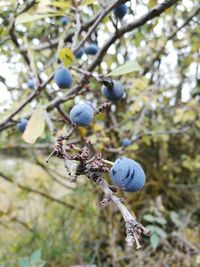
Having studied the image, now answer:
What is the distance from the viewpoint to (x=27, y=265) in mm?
1081

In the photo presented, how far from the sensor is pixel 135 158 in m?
2.37

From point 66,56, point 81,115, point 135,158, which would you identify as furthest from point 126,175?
point 135,158

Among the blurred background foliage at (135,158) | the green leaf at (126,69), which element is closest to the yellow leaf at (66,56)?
the green leaf at (126,69)

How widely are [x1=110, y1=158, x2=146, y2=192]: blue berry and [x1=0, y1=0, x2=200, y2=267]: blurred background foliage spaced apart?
1.15 m

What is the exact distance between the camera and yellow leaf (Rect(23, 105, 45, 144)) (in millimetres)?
879

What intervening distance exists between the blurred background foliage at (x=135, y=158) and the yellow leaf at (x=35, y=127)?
0.79 metres

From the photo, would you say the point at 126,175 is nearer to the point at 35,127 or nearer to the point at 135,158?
the point at 35,127

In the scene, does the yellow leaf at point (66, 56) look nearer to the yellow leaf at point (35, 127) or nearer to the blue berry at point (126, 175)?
the yellow leaf at point (35, 127)

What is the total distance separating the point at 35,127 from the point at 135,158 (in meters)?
Answer: 1.51

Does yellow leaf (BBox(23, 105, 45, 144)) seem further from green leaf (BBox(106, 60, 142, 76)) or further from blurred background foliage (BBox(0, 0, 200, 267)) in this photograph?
blurred background foliage (BBox(0, 0, 200, 267))

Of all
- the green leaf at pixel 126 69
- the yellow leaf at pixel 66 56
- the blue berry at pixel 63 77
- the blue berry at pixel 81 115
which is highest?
the blue berry at pixel 63 77

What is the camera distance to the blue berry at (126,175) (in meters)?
0.56

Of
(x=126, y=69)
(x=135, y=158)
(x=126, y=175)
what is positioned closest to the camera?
(x=126, y=175)

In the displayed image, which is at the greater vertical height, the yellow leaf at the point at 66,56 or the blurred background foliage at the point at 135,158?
the blurred background foliage at the point at 135,158
